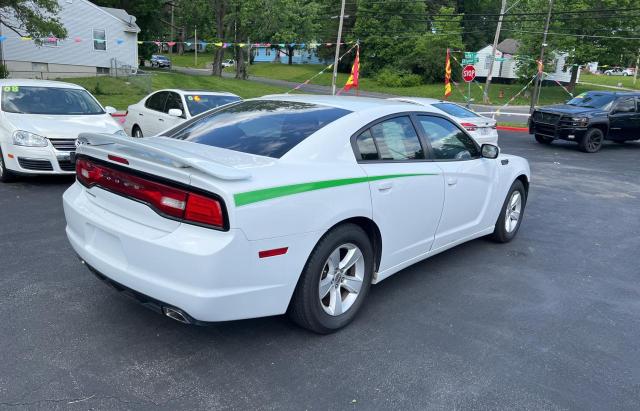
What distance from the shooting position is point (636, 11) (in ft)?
120

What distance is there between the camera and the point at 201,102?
10414 mm

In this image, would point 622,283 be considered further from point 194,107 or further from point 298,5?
point 298,5

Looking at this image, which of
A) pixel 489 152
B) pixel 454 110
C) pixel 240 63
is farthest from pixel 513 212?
pixel 240 63

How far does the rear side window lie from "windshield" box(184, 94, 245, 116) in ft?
2.29

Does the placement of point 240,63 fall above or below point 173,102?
above

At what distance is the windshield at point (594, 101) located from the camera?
15.9 meters

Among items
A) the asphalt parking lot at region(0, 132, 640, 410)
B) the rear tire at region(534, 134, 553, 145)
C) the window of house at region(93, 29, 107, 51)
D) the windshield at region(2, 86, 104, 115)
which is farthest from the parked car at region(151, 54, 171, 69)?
the asphalt parking lot at region(0, 132, 640, 410)

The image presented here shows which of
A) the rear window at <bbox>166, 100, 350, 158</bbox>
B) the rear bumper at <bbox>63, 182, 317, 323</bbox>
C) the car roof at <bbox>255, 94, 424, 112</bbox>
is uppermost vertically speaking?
the car roof at <bbox>255, 94, 424, 112</bbox>

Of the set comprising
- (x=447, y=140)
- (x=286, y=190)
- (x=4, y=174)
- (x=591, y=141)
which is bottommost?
(x=4, y=174)

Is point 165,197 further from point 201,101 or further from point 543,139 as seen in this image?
point 543,139

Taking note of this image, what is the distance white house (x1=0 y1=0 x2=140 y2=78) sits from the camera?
2967 centimetres

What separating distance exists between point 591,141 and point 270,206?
48.6 ft

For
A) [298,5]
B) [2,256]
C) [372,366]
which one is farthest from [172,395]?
[298,5]

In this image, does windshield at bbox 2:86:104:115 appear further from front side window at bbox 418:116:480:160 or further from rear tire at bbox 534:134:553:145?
rear tire at bbox 534:134:553:145
